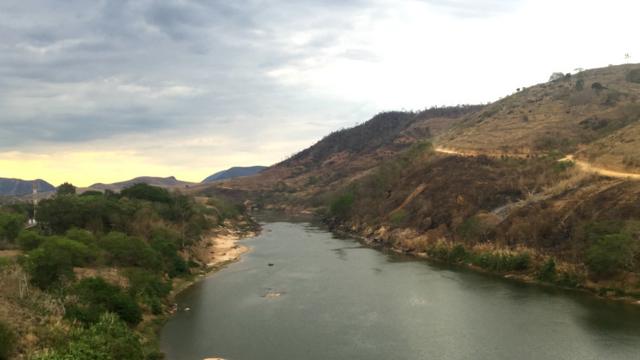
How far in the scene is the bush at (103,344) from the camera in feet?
122

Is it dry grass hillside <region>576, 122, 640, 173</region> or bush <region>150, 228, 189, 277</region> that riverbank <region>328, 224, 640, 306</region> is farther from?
bush <region>150, 228, 189, 277</region>

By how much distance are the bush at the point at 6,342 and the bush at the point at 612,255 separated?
57.4 m

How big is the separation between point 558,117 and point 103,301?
358ft

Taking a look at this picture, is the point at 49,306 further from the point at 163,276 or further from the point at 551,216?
the point at 551,216

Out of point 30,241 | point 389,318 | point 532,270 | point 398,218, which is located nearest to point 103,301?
point 30,241

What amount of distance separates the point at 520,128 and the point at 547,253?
2385 inches

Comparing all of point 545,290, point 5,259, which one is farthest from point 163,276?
point 545,290

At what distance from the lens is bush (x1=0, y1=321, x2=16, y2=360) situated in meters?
35.4

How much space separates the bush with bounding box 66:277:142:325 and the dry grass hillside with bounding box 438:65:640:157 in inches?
2967

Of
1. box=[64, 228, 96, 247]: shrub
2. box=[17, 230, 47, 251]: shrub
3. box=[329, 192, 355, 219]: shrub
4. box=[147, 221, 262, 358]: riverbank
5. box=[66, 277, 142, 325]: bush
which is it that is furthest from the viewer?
box=[329, 192, 355, 219]: shrub

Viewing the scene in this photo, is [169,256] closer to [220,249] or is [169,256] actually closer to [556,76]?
[220,249]

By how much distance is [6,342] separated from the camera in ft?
118

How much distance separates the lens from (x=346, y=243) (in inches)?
4377

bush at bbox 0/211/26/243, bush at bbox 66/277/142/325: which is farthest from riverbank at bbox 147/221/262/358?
bush at bbox 0/211/26/243
